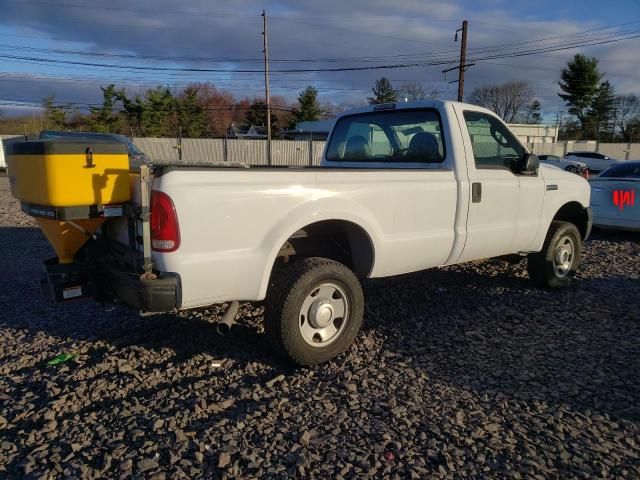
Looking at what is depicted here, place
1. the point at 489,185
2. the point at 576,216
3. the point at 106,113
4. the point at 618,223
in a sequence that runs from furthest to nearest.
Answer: the point at 106,113 → the point at 618,223 → the point at 576,216 → the point at 489,185

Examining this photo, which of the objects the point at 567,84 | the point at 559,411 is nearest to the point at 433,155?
the point at 559,411

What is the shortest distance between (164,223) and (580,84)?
73105 millimetres

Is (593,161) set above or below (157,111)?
below

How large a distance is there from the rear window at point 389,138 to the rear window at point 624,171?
6.70 meters

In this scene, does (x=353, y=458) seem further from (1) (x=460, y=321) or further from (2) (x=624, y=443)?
(1) (x=460, y=321)

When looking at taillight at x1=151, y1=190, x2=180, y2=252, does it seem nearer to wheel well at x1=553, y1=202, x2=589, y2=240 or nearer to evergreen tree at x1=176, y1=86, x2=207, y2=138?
wheel well at x1=553, y1=202, x2=589, y2=240

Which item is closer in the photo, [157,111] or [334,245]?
[334,245]

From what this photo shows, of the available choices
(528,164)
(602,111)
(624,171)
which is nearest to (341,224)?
(528,164)

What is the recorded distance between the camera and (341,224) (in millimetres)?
3994

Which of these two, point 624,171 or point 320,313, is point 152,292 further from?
point 624,171

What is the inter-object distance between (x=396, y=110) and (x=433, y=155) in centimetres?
70

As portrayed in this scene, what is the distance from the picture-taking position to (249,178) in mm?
3209

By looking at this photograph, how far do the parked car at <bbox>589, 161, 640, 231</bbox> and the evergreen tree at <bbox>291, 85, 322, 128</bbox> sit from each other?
174 feet

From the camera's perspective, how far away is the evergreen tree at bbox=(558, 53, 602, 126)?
6412cm
